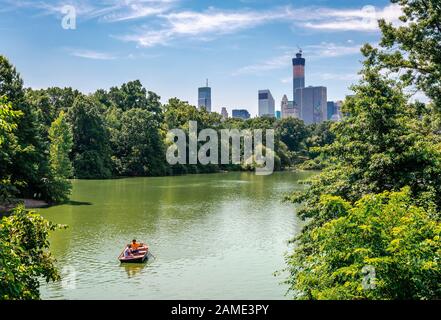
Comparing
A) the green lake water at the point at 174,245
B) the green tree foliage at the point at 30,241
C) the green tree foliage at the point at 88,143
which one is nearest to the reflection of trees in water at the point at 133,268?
the green lake water at the point at 174,245

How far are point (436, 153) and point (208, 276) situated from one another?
28.9 feet

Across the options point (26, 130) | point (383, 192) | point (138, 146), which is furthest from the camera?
point (138, 146)

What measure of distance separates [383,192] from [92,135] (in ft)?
201

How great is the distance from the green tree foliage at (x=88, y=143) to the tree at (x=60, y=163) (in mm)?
19163

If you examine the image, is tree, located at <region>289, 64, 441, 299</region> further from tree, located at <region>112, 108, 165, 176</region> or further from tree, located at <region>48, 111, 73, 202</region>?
tree, located at <region>112, 108, 165, 176</region>

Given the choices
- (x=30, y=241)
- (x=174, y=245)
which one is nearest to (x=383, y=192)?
(x=30, y=241)

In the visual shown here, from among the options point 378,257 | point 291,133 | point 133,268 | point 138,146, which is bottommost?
Result: point 133,268

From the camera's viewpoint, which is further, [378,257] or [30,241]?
[30,241]

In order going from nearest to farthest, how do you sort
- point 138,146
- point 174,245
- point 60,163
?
1. point 174,245
2. point 60,163
3. point 138,146

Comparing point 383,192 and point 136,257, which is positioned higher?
point 383,192

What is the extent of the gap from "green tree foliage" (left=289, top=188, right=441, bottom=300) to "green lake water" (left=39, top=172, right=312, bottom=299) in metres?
7.74

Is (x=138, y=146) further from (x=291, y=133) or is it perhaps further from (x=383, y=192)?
(x=383, y=192)

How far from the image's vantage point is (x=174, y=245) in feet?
76.0

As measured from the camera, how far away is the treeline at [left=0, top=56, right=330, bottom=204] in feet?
111
